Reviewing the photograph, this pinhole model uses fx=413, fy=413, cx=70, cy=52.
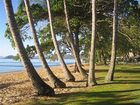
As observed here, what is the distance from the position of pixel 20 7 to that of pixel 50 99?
20.5 m

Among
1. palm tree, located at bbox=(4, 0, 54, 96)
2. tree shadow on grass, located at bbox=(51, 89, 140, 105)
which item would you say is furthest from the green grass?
palm tree, located at bbox=(4, 0, 54, 96)

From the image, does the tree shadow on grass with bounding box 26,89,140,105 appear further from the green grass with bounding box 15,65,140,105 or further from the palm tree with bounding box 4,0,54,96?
the palm tree with bounding box 4,0,54,96

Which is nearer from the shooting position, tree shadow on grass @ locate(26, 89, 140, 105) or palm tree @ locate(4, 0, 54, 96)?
tree shadow on grass @ locate(26, 89, 140, 105)

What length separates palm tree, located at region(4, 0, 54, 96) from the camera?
19.3m

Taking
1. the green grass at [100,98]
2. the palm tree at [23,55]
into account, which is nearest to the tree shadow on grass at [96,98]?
the green grass at [100,98]

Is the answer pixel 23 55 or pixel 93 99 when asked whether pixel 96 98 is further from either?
pixel 23 55

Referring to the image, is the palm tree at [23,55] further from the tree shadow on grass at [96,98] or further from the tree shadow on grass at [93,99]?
the tree shadow on grass at [96,98]

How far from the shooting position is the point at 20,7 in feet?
125

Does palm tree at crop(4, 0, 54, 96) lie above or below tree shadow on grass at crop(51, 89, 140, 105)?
above

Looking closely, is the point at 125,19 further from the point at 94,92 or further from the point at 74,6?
the point at 94,92

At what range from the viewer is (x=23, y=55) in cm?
1953

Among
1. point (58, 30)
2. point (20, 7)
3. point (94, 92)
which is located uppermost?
point (20, 7)

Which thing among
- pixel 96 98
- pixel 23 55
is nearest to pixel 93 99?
pixel 96 98

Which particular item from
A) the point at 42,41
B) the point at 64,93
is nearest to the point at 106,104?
the point at 64,93
